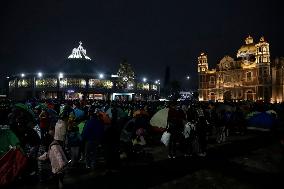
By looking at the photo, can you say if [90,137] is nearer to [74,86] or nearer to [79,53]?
[74,86]

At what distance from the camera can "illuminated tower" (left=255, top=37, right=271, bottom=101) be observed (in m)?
70.6

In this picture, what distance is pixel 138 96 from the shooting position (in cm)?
8638

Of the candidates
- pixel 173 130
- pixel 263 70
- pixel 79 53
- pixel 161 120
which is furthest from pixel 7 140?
pixel 79 53

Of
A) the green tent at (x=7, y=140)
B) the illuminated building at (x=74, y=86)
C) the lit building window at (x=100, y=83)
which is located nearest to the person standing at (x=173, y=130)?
the green tent at (x=7, y=140)

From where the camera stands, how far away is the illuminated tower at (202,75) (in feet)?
279

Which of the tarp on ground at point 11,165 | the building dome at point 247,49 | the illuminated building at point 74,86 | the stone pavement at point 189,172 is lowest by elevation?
the stone pavement at point 189,172

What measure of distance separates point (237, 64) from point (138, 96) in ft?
94.3

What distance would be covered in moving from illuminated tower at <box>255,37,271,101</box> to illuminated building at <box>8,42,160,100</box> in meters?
31.3

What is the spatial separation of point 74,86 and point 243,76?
43.4 m

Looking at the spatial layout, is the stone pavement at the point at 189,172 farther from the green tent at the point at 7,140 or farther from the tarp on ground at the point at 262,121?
the tarp on ground at the point at 262,121

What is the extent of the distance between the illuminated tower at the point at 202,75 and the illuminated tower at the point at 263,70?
16.2 m

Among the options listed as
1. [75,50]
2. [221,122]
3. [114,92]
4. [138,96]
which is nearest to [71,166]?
[221,122]

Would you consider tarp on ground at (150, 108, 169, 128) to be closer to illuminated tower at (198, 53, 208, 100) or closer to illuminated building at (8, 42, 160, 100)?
illuminated building at (8, 42, 160, 100)

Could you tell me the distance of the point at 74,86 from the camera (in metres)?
75.6
